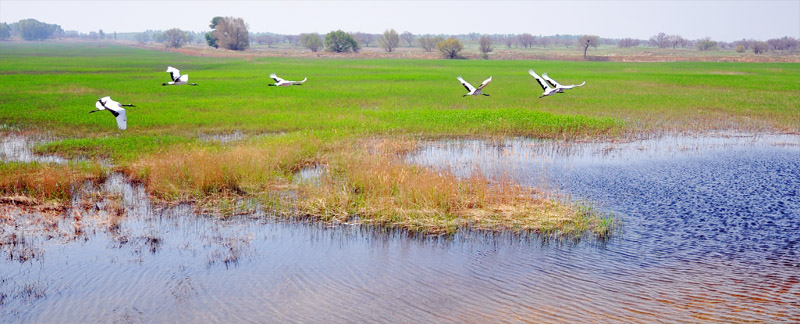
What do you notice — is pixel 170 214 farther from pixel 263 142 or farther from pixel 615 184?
pixel 615 184

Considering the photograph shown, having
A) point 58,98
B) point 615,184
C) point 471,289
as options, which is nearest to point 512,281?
point 471,289

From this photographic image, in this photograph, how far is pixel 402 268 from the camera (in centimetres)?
1105

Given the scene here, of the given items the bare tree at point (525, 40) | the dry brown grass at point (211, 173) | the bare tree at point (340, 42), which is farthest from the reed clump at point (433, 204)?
the bare tree at point (525, 40)

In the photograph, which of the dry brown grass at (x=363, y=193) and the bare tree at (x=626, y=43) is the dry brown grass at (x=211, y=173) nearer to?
the dry brown grass at (x=363, y=193)

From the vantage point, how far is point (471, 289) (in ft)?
33.2

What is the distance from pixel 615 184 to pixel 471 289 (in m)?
8.05

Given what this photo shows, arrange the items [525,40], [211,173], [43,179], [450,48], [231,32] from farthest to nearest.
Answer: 1. [525,40]
2. [231,32]
3. [450,48]
4. [211,173]
5. [43,179]

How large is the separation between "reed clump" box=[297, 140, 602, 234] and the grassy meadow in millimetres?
37

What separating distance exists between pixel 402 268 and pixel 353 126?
14.4 meters

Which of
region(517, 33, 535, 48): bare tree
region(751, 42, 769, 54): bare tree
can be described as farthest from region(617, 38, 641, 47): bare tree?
region(751, 42, 769, 54): bare tree

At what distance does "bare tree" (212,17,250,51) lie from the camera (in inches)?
5212

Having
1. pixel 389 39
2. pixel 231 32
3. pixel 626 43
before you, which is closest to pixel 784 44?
pixel 626 43

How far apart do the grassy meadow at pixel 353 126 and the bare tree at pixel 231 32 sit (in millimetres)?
85473

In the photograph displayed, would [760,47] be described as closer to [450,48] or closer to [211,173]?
[450,48]
